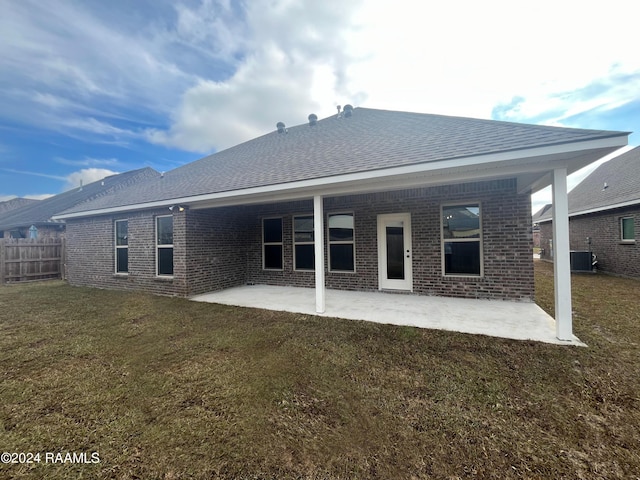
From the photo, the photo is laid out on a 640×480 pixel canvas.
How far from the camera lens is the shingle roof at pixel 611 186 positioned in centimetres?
1042

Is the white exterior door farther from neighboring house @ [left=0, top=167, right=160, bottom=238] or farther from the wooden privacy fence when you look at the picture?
neighboring house @ [left=0, top=167, right=160, bottom=238]

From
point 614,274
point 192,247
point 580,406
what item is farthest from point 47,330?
point 614,274

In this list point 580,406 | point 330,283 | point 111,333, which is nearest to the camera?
point 580,406

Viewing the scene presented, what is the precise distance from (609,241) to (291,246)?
43.3ft

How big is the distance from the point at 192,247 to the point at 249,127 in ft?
33.0

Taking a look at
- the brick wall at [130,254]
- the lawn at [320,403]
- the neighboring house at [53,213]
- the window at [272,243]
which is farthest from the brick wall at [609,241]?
the neighboring house at [53,213]

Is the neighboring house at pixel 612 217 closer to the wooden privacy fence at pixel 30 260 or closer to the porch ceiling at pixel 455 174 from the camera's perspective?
the porch ceiling at pixel 455 174

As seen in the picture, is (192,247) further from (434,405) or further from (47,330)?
(434,405)

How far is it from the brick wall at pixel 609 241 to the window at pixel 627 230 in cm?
13

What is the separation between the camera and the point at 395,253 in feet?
24.4

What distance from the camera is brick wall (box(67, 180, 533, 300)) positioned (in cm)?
624

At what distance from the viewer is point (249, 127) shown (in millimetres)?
15141

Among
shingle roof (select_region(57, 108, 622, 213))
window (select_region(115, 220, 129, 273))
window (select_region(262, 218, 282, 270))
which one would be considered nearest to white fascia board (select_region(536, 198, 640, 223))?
shingle roof (select_region(57, 108, 622, 213))

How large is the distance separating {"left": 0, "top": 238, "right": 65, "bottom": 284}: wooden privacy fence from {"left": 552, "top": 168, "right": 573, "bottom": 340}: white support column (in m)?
16.6
